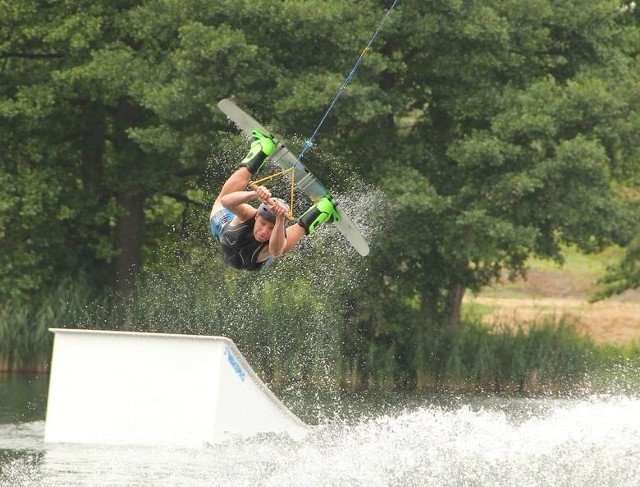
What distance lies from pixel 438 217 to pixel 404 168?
2.80ft

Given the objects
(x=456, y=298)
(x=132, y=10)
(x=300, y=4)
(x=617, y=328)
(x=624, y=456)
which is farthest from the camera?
(x=617, y=328)

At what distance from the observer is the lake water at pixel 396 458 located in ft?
36.4

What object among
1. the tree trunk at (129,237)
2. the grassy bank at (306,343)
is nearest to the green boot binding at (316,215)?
the grassy bank at (306,343)

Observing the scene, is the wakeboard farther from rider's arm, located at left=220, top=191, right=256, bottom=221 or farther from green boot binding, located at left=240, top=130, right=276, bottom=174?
rider's arm, located at left=220, top=191, right=256, bottom=221

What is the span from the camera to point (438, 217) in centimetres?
2044

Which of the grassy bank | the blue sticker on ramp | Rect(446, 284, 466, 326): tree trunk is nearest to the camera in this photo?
the blue sticker on ramp

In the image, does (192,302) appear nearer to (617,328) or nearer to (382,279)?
(382,279)

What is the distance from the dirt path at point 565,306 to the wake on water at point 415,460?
13360 mm

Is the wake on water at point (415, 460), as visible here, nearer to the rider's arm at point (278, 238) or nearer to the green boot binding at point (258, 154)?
the rider's arm at point (278, 238)

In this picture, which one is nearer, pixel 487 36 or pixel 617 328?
pixel 487 36

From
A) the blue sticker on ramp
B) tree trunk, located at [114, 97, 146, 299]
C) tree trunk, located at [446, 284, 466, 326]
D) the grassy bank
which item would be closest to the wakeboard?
the blue sticker on ramp

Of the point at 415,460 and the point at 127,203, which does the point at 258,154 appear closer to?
the point at 415,460

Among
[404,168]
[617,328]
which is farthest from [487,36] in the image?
[617,328]

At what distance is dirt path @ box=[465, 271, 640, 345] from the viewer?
28.1m
